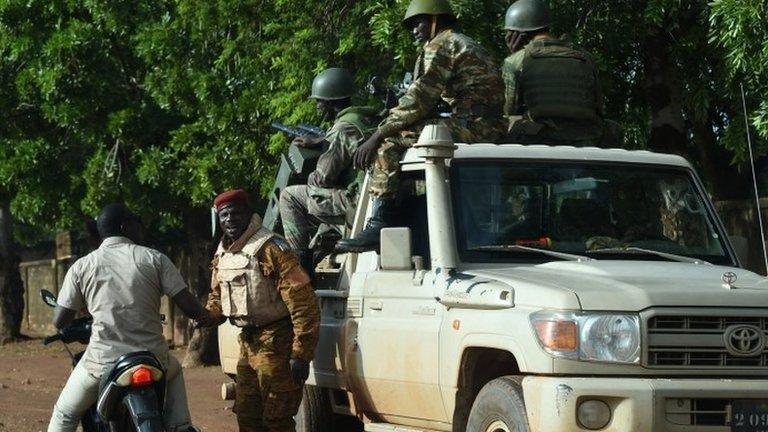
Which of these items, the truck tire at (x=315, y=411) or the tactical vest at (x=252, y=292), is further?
the truck tire at (x=315, y=411)

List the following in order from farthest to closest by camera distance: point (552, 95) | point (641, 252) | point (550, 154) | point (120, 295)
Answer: point (552, 95), point (550, 154), point (641, 252), point (120, 295)

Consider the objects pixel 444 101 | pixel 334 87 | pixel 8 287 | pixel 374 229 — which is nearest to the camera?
pixel 374 229

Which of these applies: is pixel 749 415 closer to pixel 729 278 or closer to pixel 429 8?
pixel 729 278

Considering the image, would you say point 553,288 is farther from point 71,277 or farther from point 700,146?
point 700,146

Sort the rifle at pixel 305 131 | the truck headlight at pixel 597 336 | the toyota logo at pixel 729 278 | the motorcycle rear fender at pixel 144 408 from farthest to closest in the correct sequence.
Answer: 1. the rifle at pixel 305 131
2. the motorcycle rear fender at pixel 144 408
3. the toyota logo at pixel 729 278
4. the truck headlight at pixel 597 336

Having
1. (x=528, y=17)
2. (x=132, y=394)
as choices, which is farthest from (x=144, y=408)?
(x=528, y=17)

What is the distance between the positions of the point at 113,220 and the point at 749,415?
315 centimetres

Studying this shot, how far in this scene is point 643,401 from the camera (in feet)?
20.3

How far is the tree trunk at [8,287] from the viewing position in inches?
1026

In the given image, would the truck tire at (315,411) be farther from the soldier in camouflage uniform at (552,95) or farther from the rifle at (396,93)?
the soldier in camouflage uniform at (552,95)

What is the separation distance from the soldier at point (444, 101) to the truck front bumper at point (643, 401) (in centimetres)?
200

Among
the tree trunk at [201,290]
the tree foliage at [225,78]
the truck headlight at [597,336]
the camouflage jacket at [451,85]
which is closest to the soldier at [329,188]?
the camouflage jacket at [451,85]

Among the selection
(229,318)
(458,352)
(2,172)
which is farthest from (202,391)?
(458,352)

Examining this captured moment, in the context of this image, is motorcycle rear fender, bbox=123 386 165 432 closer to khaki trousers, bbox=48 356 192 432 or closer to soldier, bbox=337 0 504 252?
khaki trousers, bbox=48 356 192 432
